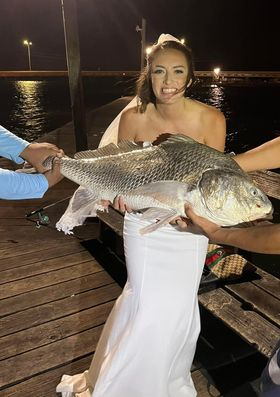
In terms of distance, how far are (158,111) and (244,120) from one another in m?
30.4

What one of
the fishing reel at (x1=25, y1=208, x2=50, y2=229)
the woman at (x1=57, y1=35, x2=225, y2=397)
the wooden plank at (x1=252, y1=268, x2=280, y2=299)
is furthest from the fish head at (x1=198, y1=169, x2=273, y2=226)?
the fishing reel at (x1=25, y1=208, x2=50, y2=229)

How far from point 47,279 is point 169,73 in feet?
8.63

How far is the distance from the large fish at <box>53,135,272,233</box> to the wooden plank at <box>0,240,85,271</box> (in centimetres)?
209

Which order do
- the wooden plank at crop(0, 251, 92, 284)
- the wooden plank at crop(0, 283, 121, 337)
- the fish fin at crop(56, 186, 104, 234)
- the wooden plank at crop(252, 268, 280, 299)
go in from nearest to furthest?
the fish fin at crop(56, 186, 104, 234) < the wooden plank at crop(0, 283, 121, 337) < the wooden plank at crop(252, 268, 280, 299) < the wooden plank at crop(0, 251, 92, 284)

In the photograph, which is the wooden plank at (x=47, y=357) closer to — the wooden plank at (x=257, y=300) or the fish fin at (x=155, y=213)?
the wooden plank at (x=257, y=300)

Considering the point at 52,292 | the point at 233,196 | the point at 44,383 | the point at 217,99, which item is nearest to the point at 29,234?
the point at 52,292

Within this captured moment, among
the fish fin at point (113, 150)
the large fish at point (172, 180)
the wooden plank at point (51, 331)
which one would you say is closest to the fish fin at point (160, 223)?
the large fish at point (172, 180)

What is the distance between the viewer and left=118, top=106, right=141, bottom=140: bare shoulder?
274cm

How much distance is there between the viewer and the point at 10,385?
266cm

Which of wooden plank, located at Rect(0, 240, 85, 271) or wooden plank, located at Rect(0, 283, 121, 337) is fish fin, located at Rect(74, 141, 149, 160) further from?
wooden plank, located at Rect(0, 240, 85, 271)

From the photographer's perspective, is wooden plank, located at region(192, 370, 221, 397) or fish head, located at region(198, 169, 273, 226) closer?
fish head, located at region(198, 169, 273, 226)

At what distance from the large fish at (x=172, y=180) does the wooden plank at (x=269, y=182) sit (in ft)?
5.41

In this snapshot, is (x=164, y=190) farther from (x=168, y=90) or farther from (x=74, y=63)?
(x=74, y=63)

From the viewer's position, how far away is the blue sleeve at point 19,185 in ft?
6.96
